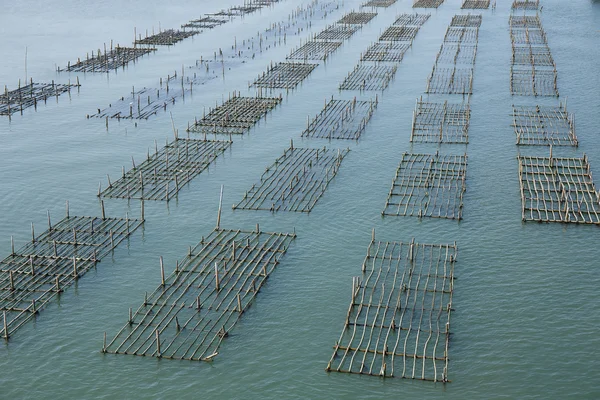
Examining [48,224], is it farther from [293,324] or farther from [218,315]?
[293,324]

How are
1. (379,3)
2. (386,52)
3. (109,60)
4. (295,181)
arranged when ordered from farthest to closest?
(379,3), (386,52), (109,60), (295,181)

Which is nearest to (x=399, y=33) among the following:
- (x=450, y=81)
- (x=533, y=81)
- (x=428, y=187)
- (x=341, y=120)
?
(x=450, y=81)

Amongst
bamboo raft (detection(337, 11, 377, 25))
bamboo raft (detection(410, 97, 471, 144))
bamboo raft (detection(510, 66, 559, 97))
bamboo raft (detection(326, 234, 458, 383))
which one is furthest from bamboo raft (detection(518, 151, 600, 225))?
bamboo raft (detection(337, 11, 377, 25))

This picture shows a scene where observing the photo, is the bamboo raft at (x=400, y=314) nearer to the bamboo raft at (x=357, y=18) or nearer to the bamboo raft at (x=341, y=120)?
the bamboo raft at (x=341, y=120)

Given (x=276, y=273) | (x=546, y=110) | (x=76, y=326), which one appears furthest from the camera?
(x=546, y=110)

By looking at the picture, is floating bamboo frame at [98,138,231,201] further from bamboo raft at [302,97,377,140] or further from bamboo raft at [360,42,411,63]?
bamboo raft at [360,42,411,63]

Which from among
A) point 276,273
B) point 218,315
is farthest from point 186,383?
point 276,273

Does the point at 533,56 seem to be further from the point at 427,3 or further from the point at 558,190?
the point at 427,3

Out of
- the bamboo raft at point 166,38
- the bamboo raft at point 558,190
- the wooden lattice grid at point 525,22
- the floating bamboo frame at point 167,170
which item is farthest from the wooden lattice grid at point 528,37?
the floating bamboo frame at point 167,170
